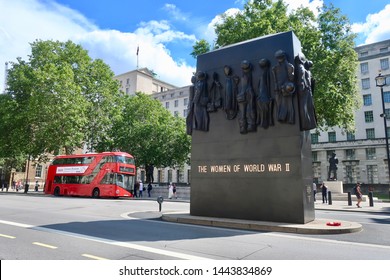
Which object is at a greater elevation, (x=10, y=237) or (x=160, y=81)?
(x=160, y=81)

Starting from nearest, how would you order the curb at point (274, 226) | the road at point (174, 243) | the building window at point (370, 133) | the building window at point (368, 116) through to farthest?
the road at point (174, 243)
the curb at point (274, 226)
the building window at point (370, 133)
the building window at point (368, 116)

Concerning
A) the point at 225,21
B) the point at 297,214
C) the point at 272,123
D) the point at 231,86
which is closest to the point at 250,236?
the point at 297,214

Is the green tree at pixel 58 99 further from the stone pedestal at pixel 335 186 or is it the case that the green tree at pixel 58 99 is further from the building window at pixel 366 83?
the building window at pixel 366 83

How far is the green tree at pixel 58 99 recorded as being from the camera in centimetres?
3341

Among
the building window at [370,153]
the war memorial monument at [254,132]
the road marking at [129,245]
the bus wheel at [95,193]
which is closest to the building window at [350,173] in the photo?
the building window at [370,153]

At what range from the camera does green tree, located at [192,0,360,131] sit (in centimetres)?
2671

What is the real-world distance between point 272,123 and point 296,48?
2926mm

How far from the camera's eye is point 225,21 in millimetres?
30703

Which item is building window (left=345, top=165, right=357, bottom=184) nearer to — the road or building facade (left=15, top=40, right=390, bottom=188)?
building facade (left=15, top=40, right=390, bottom=188)

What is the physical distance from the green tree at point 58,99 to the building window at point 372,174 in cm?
4183

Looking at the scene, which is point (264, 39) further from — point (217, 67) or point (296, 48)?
point (217, 67)

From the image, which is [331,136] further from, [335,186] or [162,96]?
[162,96]

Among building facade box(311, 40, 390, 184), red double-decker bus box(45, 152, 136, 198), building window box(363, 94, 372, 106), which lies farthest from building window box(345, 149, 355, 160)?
red double-decker bus box(45, 152, 136, 198)

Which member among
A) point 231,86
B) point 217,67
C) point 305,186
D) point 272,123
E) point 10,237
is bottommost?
point 10,237
